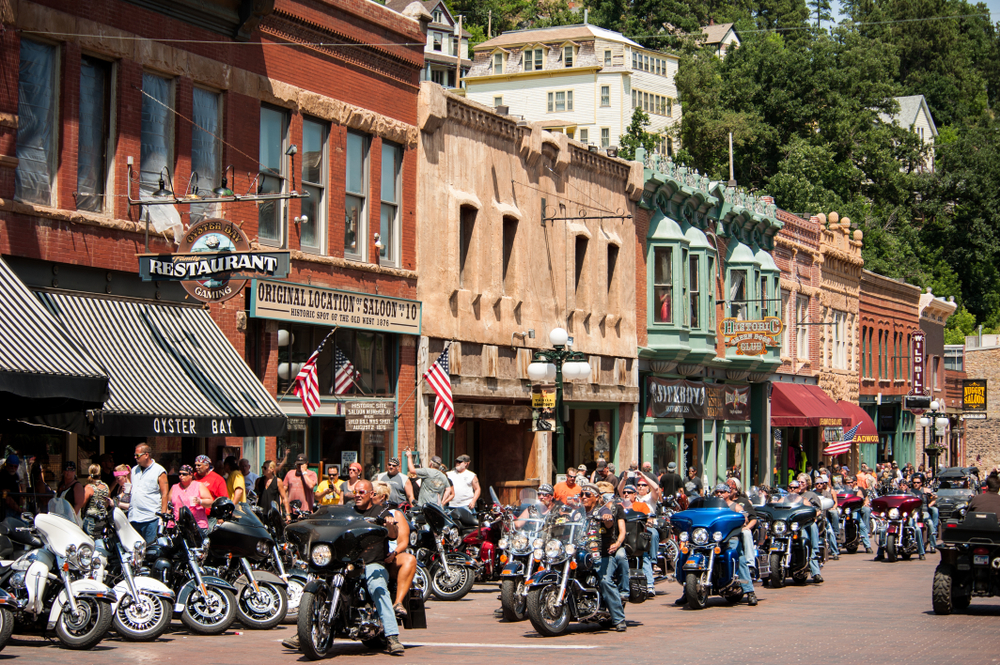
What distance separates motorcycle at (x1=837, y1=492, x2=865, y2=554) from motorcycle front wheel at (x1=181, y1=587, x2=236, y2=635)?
1774 cm

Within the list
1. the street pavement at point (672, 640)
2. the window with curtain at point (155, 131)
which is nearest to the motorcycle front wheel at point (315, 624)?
the street pavement at point (672, 640)

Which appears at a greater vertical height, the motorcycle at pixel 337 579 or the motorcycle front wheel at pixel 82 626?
the motorcycle at pixel 337 579

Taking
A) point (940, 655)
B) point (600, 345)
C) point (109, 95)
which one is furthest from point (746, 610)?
point (600, 345)

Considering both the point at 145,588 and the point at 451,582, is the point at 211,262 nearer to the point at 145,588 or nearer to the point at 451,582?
the point at 451,582

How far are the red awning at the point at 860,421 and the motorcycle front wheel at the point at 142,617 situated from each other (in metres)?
39.1

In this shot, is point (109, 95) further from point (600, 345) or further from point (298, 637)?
point (600, 345)

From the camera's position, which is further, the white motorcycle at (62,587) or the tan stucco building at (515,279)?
the tan stucco building at (515,279)

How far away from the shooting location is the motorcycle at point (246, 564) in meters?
14.9

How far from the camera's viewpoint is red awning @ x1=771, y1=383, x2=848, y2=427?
4484 centimetres

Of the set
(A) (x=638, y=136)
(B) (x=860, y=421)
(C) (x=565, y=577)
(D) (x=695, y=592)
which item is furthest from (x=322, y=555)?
(A) (x=638, y=136)

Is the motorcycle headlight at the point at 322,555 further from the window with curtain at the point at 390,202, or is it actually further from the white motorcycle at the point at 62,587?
the window with curtain at the point at 390,202

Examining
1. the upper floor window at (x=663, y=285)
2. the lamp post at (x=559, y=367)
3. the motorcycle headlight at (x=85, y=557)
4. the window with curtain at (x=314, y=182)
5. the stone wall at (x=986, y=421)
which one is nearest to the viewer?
the motorcycle headlight at (x=85, y=557)

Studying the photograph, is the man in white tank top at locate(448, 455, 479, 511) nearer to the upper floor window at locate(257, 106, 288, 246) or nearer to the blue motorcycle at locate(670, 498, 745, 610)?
the blue motorcycle at locate(670, 498, 745, 610)

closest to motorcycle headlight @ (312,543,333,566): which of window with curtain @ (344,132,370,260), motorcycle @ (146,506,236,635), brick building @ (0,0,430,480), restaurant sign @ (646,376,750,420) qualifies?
motorcycle @ (146,506,236,635)
